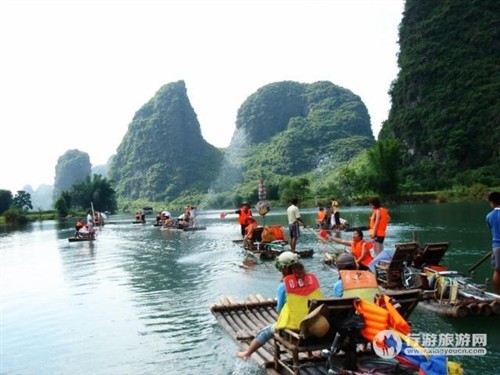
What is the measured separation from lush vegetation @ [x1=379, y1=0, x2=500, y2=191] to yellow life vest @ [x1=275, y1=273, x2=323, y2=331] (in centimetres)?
6709

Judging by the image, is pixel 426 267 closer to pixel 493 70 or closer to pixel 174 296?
pixel 174 296

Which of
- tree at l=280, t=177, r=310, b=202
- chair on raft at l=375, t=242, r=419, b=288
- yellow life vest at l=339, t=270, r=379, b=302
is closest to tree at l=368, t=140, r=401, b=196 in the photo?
tree at l=280, t=177, r=310, b=202

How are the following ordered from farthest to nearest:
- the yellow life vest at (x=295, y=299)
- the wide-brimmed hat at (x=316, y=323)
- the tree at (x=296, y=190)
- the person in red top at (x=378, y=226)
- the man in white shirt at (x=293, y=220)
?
the tree at (x=296, y=190), the man in white shirt at (x=293, y=220), the person in red top at (x=378, y=226), the yellow life vest at (x=295, y=299), the wide-brimmed hat at (x=316, y=323)

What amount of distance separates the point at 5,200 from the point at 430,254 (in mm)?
106605

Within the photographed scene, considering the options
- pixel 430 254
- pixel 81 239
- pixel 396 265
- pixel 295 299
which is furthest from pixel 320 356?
pixel 81 239

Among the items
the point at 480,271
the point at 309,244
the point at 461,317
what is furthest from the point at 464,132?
the point at 461,317

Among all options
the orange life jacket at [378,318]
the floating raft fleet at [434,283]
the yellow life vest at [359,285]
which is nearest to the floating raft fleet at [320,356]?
the orange life jacket at [378,318]

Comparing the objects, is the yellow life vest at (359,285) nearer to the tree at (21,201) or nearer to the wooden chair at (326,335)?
the wooden chair at (326,335)

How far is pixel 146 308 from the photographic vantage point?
516 inches

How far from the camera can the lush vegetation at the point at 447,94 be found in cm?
8019

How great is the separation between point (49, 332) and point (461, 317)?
30.2ft

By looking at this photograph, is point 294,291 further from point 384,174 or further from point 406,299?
point 384,174

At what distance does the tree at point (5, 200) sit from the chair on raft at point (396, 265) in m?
105

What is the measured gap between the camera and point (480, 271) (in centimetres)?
1420
